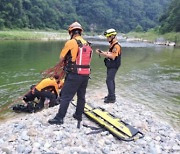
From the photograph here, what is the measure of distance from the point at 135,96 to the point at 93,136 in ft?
23.8

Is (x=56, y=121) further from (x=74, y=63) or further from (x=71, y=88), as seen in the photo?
(x=74, y=63)

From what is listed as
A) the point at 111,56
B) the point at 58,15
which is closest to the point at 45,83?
the point at 111,56

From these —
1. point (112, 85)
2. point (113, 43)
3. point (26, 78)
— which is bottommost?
point (26, 78)

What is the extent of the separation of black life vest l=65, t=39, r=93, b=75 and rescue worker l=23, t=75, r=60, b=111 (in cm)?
320

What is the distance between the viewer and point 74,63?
25.8 feet

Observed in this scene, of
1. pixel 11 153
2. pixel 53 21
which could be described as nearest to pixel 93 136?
pixel 11 153

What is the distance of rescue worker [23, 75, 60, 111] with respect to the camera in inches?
435

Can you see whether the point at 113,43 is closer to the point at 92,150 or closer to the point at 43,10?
the point at 92,150

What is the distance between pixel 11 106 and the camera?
12.0 m

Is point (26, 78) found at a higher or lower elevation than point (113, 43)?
lower

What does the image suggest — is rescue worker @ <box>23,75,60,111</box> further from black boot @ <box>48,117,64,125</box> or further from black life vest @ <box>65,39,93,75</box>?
black life vest @ <box>65,39,93,75</box>

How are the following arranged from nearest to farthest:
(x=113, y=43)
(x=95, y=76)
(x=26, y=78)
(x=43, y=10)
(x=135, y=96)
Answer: (x=113, y=43) < (x=135, y=96) < (x=26, y=78) < (x=95, y=76) < (x=43, y=10)

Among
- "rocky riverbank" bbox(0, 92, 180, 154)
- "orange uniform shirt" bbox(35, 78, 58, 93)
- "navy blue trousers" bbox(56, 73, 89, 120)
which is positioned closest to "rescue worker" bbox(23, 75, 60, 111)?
"orange uniform shirt" bbox(35, 78, 58, 93)

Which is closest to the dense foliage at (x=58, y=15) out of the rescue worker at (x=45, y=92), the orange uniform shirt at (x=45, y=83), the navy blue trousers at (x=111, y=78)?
the rescue worker at (x=45, y=92)
